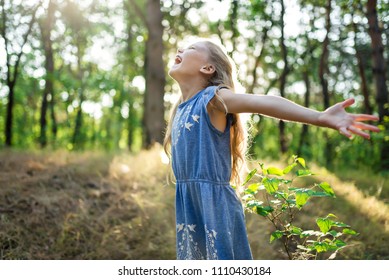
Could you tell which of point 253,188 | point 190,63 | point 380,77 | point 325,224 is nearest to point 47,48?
point 380,77

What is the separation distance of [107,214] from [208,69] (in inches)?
126

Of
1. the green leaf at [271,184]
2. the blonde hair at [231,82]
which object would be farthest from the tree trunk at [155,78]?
the green leaf at [271,184]

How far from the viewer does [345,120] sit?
6.31 ft

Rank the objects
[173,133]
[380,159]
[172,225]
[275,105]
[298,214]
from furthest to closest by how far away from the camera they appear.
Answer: [380,159] → [298,214] → [172,225] → [173,133] → [275,105]

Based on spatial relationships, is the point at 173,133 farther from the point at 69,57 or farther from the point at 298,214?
the point at 69,57

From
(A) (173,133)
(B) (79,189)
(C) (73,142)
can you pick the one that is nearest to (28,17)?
(C) (73,142)

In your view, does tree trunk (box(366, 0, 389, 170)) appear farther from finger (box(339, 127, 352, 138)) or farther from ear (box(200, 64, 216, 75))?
finger (box(339, 127, 352, 138))

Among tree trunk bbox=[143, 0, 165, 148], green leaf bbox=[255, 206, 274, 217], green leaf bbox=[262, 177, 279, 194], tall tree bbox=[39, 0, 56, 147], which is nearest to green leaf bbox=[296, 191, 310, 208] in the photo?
green leaf bbox=[262, 177, 279, 194]

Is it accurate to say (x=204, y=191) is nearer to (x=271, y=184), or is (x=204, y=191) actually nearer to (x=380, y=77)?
(x=271, y=184)

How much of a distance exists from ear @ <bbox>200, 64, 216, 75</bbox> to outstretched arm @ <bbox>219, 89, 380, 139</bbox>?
271 mm

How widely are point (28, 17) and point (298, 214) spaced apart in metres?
9.18

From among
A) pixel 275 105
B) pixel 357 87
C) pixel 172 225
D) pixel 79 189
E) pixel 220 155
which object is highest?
pixel 357 87

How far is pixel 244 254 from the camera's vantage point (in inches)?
101

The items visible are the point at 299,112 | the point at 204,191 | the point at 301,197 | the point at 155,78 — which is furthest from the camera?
the point at 155,78
